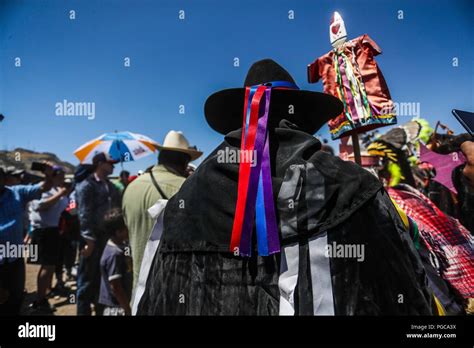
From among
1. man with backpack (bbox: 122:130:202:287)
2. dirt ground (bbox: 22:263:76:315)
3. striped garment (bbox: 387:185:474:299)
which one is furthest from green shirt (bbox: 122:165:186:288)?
dirt ground (bbox: 22:263:76:315)

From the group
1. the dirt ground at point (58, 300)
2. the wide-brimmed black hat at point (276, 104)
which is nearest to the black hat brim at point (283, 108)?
the wide-brimmed black hat at point (276, 104)

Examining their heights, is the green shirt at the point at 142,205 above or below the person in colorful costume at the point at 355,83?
below

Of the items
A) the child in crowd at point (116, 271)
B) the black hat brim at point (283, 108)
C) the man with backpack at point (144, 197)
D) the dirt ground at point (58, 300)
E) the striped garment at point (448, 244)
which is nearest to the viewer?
the black hat brim at point (283, 108)

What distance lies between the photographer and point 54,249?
5246 mm

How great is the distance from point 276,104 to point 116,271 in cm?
289

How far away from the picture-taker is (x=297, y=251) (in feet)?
4.32

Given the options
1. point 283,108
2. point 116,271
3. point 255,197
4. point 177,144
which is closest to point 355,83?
point 283,108

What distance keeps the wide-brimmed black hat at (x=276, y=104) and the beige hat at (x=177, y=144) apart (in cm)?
186

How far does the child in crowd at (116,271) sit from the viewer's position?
3574mm

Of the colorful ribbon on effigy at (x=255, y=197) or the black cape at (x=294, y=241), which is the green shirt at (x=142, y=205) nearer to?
the black cape at (x=294, y=241)

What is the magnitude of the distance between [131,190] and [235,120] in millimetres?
2002

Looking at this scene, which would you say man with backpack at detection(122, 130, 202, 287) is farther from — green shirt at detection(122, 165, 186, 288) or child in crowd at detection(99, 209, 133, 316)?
child in crowd at detection(99, 209, 133, 316)

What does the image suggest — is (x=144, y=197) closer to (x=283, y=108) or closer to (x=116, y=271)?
(x=116, y=271)

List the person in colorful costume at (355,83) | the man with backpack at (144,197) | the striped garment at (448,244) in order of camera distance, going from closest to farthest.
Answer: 1. the striped garment at (448,244)
2. the person in colorful costume at (355,83)
3. the man with backpack at (144,197)
